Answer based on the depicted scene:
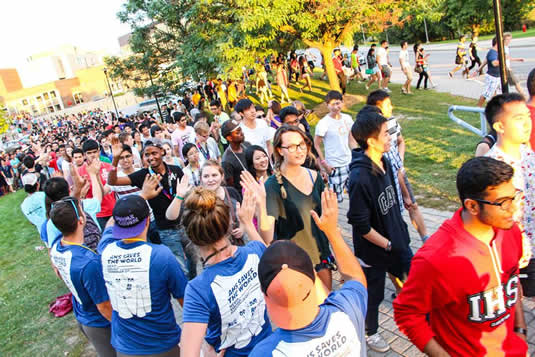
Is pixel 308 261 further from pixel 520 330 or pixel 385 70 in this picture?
pixel 385 70

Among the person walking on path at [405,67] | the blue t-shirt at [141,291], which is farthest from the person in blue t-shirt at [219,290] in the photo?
the person walking on path at [405,67]

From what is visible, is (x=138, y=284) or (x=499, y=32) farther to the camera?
(x=499, y=32)

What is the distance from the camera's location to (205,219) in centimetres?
220

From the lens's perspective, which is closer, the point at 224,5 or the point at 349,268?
the point at 349,268

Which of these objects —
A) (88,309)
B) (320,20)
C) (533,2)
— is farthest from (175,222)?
(533,2)

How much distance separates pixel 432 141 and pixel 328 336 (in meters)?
8.46

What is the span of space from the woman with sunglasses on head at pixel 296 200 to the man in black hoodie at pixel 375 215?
0.38 metres

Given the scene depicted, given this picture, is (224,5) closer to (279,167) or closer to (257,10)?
(257,10)

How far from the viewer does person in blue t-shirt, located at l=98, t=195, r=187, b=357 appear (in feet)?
8.52

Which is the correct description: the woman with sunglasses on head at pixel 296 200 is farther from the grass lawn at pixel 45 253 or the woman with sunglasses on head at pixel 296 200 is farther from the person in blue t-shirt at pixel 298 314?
the grass lawn at pixel 45 253

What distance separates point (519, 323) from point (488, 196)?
0.86 m

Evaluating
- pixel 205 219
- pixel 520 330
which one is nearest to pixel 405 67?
pixel 520 330

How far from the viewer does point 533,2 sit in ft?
123

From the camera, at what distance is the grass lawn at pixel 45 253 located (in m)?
5.23
